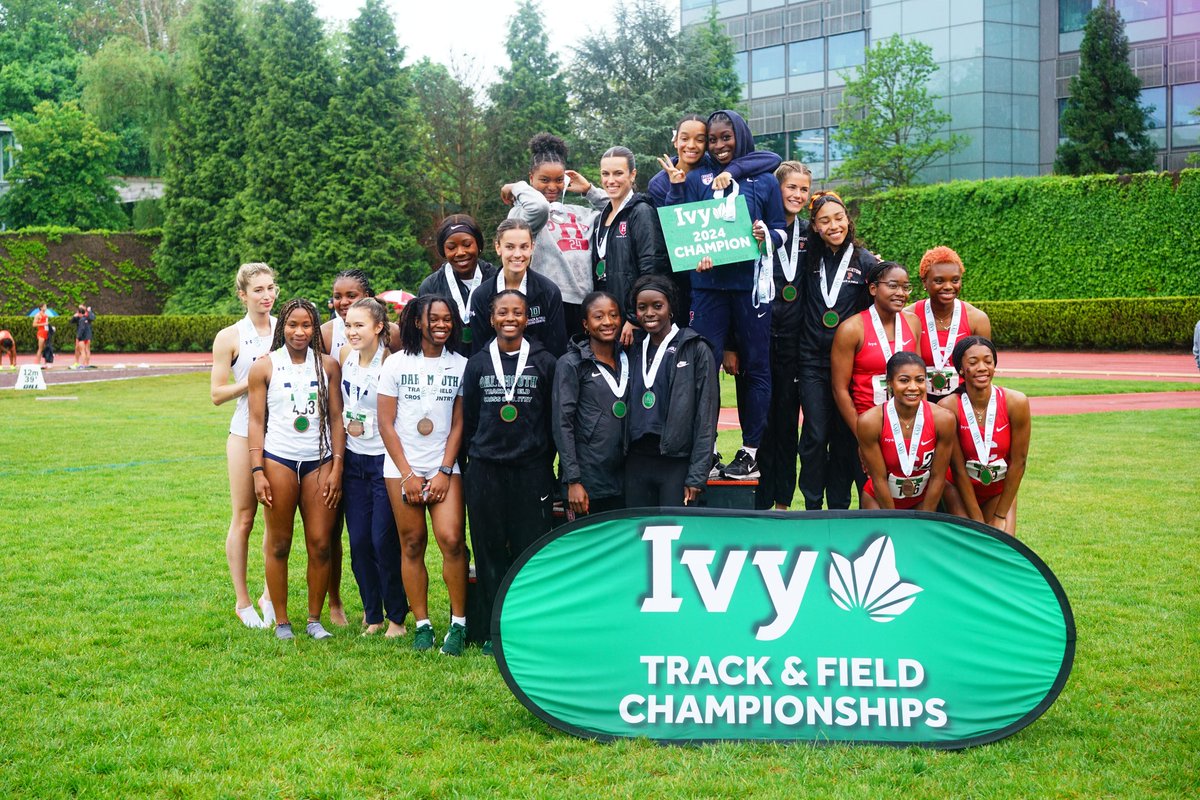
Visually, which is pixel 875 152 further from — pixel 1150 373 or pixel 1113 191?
pixel 1150 373

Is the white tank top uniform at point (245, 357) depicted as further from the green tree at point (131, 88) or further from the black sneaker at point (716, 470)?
the green tree at point (131, 88)

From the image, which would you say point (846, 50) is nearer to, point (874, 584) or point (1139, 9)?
point (1139, 9)

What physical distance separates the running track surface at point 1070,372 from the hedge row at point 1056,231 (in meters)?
3.31

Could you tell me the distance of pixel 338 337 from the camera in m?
6.76

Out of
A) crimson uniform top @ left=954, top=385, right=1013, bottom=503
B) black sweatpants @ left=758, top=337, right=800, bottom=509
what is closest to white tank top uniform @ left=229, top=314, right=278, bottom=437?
black sweatpants @ left=758, top=337, right=800, bottom=509

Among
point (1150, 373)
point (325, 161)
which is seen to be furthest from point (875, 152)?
point (325, 161)

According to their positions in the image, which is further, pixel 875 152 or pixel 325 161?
pixel 325 161

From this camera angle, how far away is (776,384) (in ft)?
21.9

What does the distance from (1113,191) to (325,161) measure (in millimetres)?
28969

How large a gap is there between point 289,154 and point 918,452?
141 feet

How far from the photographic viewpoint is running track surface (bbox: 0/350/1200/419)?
18.6 meters

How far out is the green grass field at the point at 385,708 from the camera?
4.32m

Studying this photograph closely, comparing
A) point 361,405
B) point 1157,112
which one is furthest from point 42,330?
point 1157,112

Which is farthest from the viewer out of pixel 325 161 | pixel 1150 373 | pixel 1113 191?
pixel 325 161
